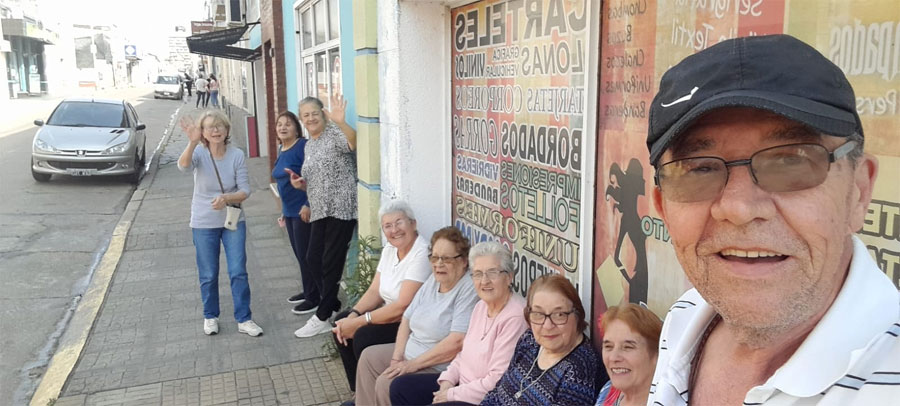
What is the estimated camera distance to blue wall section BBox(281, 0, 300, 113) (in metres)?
9.36

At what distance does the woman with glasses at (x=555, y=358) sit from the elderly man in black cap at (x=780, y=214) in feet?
5.54

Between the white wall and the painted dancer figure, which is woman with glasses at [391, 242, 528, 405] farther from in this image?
the white wall

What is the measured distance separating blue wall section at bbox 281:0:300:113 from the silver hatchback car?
4.54 meters

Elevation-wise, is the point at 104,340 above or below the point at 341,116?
below

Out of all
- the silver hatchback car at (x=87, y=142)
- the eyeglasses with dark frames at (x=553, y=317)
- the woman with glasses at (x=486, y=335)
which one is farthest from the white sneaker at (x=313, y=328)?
the silver hatchback car at (x=87, y=142)

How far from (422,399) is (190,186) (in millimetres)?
10802

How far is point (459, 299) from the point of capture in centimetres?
383

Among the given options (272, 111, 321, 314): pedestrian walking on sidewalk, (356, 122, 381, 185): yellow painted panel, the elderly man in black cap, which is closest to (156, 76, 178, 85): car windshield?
(272, 111, 321, 314): pedestrian walking on sidewalk

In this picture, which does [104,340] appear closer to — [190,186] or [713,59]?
[713,59]

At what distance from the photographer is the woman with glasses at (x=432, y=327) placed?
3.71 m

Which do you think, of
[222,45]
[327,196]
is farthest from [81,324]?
[222,45]

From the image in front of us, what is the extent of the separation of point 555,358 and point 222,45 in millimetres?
14337

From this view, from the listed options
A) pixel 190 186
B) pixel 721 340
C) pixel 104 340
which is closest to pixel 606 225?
pixel 721 340

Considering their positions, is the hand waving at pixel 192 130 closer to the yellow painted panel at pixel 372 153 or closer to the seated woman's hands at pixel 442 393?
the yellow painted panel at pixel 372 153
